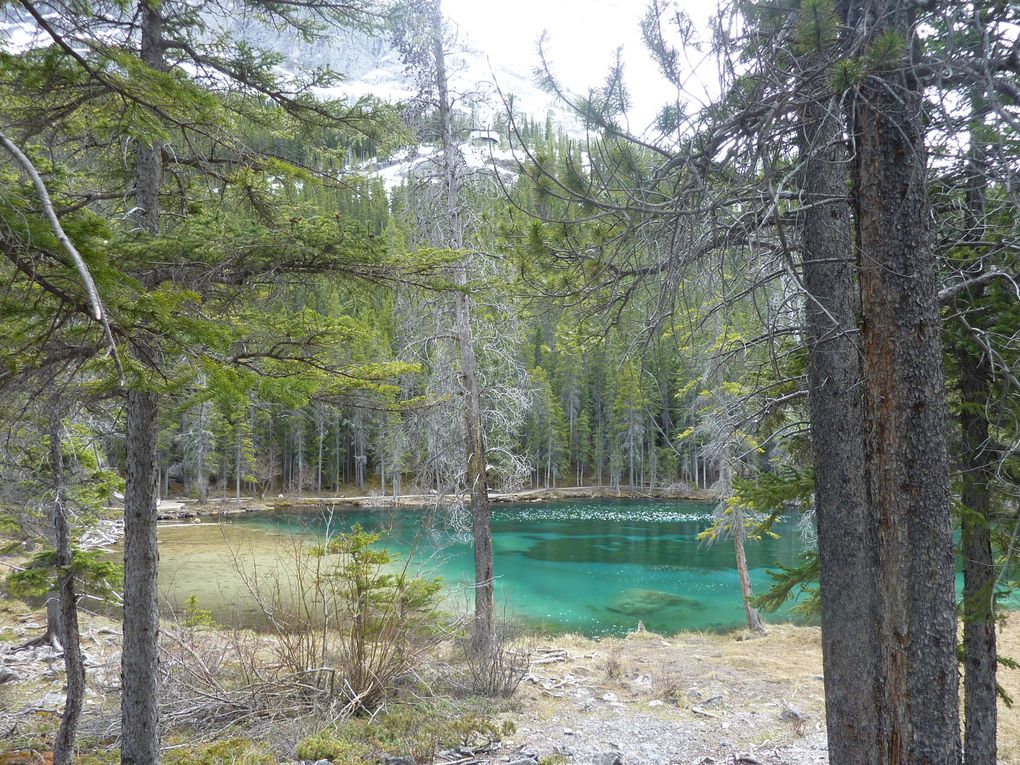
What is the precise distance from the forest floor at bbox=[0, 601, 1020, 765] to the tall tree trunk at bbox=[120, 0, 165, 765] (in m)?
1.04

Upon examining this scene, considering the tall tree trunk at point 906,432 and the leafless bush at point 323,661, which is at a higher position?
the tall tree trunk at point 906,432

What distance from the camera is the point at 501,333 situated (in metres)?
10.3

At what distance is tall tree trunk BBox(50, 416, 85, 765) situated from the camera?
16.0 ft

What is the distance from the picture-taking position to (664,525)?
3222 centimetres

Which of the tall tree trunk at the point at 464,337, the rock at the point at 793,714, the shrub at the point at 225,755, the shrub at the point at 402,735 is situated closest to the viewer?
the shrub at the point at 225,755

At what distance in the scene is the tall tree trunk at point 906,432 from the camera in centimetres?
251

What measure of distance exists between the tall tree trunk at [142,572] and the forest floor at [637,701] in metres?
1.04

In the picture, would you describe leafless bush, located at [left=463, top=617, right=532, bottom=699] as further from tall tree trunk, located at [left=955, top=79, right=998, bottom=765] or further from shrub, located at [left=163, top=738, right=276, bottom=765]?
tall tree trunk, located at [left=955, top=79, right=998, bottom=765]

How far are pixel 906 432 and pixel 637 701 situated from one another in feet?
20.4

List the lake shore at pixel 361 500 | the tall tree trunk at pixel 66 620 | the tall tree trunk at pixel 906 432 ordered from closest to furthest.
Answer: the tall tree trunk at pixel 906 432 → the tall tree trunk at pixel 66 620 → the lake shore at pixel 361 500

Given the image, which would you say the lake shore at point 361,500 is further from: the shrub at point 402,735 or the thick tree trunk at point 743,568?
the shrub at point 402,735

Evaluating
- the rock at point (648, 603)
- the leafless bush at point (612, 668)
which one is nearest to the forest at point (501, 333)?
the leafless bush at point (612, 668)

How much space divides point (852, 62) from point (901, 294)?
3.12ft

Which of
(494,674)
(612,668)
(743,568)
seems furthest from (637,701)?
(743,568)
